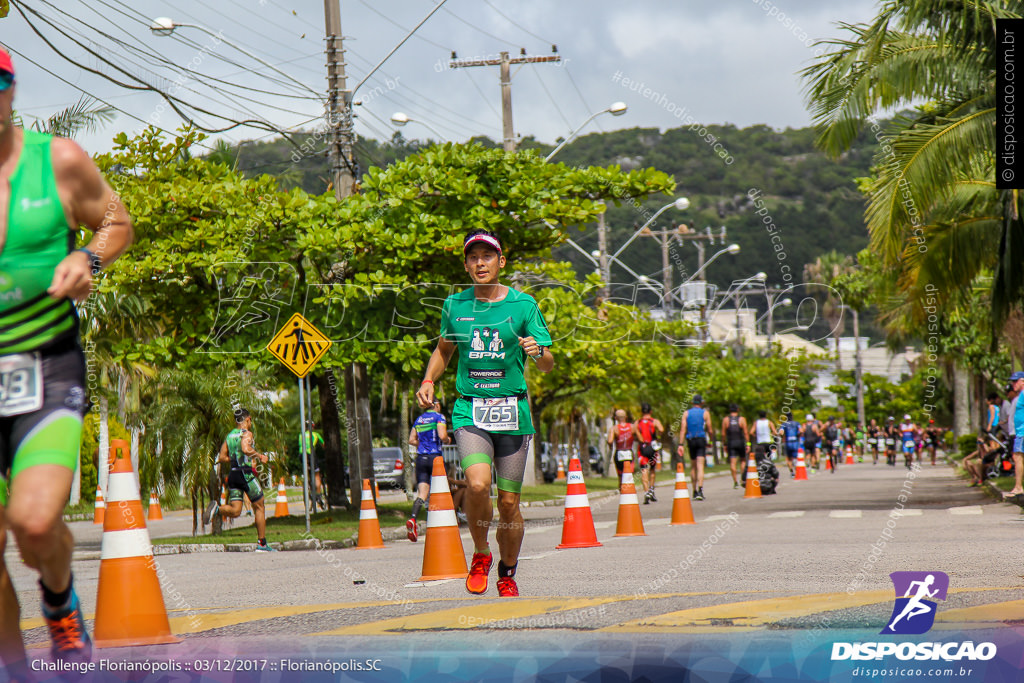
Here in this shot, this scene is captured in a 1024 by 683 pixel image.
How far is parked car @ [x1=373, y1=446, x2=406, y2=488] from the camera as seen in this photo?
4597 centimetres

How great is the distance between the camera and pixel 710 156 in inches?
3489

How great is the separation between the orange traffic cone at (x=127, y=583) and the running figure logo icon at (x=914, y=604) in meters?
2.90

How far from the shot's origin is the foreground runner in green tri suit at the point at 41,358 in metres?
3.55

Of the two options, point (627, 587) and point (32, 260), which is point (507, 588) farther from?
point (32, 260)

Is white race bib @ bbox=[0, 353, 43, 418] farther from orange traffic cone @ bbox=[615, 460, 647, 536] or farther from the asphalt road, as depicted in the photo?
orange traffic cone @ bbox=[615, 460, 647, 536]

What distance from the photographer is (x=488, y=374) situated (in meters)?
6.56

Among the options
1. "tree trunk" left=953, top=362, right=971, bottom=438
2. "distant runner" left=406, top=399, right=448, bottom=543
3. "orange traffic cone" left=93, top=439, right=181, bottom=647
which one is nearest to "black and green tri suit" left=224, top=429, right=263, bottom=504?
"distant runner" left=406, top=399, right=448, bottom=543

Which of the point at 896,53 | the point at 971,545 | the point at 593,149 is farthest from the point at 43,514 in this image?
the point at 593,149

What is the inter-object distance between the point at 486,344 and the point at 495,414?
0.38 metres

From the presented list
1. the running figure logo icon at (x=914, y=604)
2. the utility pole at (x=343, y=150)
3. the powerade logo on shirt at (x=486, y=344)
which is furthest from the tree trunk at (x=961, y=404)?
the running figure logo icon at (x=914, y=604)

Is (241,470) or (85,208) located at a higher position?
(85,208)

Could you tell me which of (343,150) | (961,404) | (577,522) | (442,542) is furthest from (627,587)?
(961,404)

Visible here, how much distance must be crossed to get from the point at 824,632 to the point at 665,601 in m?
1.96

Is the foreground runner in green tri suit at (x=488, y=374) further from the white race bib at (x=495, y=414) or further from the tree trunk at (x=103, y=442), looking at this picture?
the tree trunk at (x=103, y=442)
